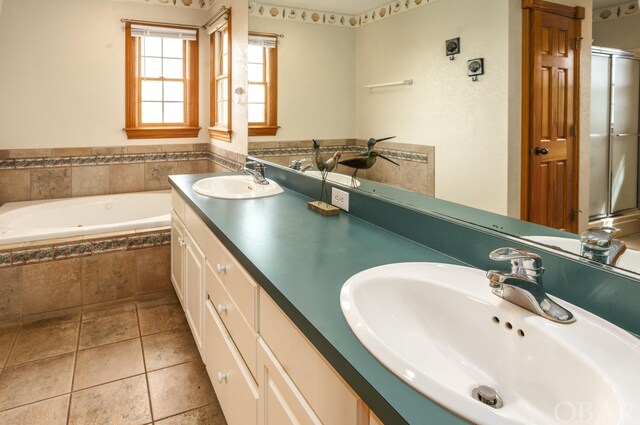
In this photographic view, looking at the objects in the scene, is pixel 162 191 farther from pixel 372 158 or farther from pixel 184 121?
pixel 372 158

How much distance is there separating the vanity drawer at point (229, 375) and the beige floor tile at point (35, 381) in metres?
0.84

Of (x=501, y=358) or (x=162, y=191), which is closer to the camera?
(x=501, y=358)

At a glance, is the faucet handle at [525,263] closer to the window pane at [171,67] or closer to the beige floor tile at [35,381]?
the beige floor tile at [35,381]

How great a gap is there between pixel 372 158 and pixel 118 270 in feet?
7.21

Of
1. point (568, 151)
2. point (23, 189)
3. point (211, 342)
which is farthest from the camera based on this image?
point (23, 189)

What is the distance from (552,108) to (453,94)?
28cm

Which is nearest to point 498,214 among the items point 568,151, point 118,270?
point 568,151

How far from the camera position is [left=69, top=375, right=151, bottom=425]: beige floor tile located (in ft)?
6.19

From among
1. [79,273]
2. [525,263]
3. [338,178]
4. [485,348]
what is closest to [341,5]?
[338,178]

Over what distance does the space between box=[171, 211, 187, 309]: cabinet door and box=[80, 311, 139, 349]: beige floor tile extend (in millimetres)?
343

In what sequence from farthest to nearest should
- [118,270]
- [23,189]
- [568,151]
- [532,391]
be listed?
1. [23,189]
2. [118,270]
3. [568,151]
4. [532,391]

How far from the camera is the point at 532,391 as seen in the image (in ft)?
2.62

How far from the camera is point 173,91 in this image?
4.23 metres

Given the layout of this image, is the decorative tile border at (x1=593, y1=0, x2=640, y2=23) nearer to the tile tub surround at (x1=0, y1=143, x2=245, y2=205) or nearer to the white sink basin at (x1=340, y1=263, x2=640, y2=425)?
the white sink basin at (x1=340, y1=263, x2=640, y2=425)
